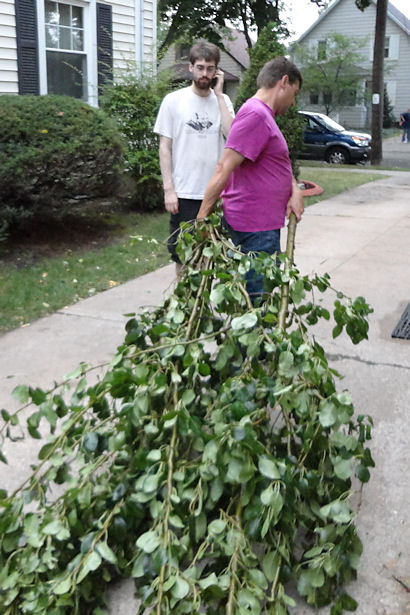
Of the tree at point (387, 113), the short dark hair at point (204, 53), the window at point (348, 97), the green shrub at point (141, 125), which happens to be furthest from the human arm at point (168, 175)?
the tree at point (387, 113)

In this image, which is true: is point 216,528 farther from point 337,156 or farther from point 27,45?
point 337,156

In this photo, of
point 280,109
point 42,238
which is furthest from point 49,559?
point 42,238

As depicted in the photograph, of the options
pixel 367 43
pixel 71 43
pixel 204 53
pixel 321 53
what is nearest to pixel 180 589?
pixel 204 53

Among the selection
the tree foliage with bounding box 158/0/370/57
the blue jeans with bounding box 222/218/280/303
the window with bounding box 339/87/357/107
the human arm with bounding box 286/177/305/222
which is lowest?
the blue jeans with bounding box 222/218/280/303

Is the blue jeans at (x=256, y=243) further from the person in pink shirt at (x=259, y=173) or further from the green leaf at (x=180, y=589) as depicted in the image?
the green leaf at (x=180, y=589)

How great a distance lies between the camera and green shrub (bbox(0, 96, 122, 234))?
6.96 metres

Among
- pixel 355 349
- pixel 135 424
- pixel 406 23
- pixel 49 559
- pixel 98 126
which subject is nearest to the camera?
pixel 49 559

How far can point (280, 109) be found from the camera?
380cm

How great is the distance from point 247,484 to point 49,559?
0.68m

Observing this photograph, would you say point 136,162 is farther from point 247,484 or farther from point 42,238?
point 247,484

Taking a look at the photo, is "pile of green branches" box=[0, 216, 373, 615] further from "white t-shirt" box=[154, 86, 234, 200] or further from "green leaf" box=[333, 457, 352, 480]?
"white t-shirt" box=[154, 86, 234, 200]

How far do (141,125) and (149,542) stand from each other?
26.3 feet

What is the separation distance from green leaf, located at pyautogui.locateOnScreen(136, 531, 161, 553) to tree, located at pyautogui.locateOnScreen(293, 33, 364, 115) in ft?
121

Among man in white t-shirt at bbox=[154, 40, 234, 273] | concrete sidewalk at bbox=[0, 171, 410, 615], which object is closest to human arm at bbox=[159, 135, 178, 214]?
man in white t-shirt at bbox=[154, 40, 234, 273]
